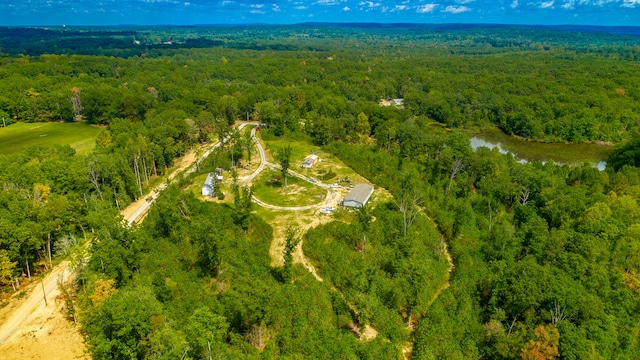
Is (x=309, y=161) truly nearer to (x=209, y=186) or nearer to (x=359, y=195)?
(x=359, y=195)

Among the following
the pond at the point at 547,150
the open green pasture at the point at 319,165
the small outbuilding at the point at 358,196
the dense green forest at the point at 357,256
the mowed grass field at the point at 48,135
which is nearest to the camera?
the dense green forest at the point at 357,256

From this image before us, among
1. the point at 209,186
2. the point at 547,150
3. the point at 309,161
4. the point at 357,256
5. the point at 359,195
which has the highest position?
the point at 209,186

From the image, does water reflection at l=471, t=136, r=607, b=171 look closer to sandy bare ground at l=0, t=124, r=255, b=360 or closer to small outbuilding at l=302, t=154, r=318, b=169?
small outbuilding at l=302, t=154, r=318, b=169

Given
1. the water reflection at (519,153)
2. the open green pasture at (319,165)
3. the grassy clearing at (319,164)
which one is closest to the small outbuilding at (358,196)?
the grassy clearing at (319,164)

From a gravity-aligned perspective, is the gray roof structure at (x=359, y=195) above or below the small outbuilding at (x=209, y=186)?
below

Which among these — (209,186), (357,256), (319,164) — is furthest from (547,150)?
(209,186)

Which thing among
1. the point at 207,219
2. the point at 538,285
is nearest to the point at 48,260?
the point at 207,219

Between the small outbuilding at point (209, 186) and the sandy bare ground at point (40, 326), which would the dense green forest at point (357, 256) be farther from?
the small outbuilding at point (209, 186)
